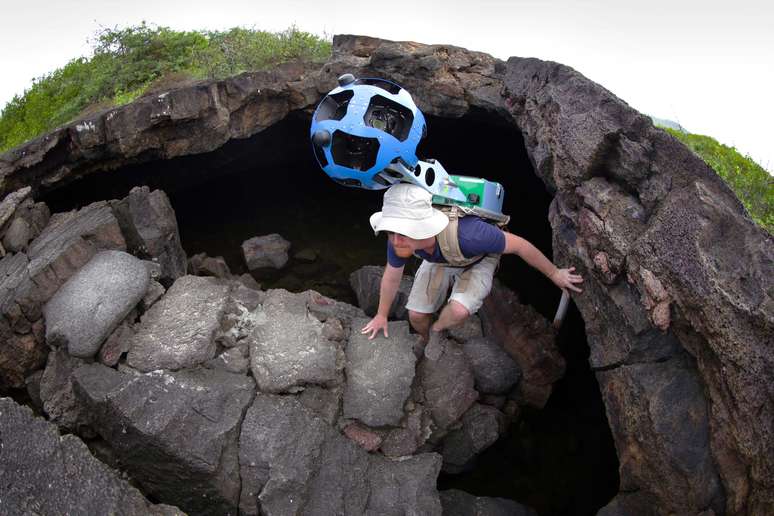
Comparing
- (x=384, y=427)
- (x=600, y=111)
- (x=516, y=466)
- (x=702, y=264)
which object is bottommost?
(x=516, y=466)

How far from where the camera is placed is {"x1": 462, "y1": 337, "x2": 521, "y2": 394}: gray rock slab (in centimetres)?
481

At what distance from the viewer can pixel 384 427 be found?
14.0 feet

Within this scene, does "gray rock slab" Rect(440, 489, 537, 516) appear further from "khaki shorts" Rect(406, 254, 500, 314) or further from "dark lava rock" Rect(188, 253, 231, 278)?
"dark lava rock" Rect(188, 253, 231, 278)

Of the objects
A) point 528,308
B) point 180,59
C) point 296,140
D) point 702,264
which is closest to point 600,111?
point 702,264

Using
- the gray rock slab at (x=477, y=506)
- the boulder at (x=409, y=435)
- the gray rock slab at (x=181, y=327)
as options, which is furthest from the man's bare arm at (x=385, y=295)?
the gray rock slab at (x=477, y=506)

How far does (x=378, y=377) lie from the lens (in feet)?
14.2

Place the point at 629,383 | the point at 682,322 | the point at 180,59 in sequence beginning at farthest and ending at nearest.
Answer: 1. the point at 180,59
2. the point at 629,383
3. the point at 682,322

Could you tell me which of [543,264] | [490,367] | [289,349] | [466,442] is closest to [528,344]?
[490,367]

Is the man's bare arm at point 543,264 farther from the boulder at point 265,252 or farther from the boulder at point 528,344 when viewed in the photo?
the boulder at point 265,252

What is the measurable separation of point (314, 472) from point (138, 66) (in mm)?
6052

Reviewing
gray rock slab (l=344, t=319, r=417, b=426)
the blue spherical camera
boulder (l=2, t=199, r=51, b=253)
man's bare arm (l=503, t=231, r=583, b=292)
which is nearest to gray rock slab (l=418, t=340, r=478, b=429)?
gray rock slab (l=344, t=319, r=417, b=426)

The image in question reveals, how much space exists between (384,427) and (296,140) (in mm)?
4709

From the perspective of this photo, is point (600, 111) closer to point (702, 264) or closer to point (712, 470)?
point (702, 264)

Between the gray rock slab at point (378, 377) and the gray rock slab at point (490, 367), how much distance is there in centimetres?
64
